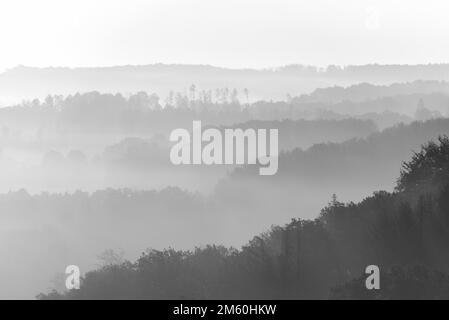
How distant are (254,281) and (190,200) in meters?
128

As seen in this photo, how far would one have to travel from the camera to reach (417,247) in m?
54.8

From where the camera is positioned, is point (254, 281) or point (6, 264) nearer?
point (254, 281)

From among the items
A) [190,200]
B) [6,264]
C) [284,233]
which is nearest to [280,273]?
[284,233]

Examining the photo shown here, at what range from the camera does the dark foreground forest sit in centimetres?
4725

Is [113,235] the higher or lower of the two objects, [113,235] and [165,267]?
the higher

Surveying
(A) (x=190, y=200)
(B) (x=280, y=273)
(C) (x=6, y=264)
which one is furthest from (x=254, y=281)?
(A) (x=190, y=200)

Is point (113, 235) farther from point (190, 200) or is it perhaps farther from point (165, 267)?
point (165, 267)

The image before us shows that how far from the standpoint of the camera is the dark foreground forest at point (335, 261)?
155ft

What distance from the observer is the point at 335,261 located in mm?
58938

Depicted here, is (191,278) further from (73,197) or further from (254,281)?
(73,197)

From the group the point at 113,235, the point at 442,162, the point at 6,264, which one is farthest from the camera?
the point at 113,235
